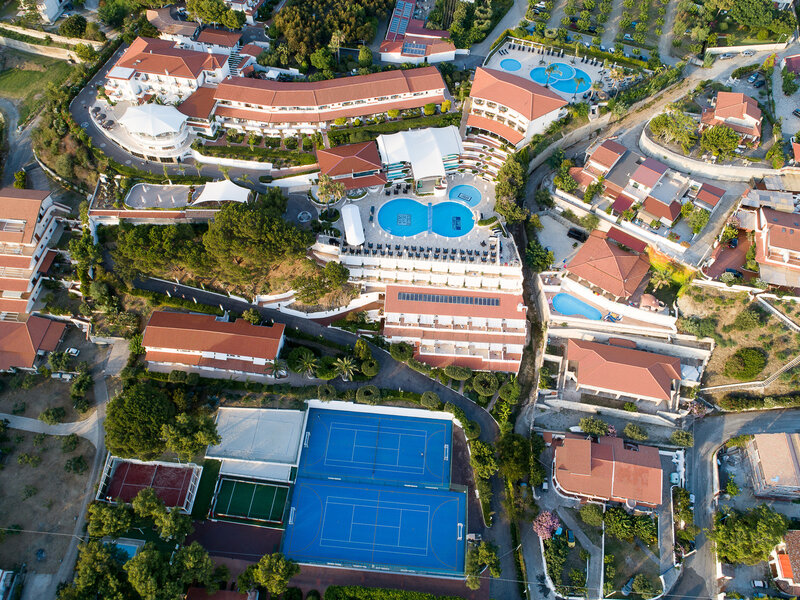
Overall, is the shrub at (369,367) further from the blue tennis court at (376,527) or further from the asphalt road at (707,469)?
the asphalt road at (707,469)

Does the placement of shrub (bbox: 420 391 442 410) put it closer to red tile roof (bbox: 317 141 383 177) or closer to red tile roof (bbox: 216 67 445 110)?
red tile roof (bbox: 317 141 383 177)

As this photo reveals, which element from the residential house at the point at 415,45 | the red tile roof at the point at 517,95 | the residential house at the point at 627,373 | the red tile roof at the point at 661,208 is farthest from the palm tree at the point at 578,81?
the residential house at the point at 627,373

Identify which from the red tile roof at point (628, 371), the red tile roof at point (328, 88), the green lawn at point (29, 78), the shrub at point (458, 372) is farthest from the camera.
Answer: the green lawn at point (29, 78)

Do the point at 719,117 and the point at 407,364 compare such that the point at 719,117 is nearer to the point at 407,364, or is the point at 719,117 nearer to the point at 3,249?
the point at 407,364

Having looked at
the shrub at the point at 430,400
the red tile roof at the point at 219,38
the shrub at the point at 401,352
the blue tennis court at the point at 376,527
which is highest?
the red tile roof at the point at 219,38

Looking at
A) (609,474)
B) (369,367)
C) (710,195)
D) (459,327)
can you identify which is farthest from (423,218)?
(609,474)

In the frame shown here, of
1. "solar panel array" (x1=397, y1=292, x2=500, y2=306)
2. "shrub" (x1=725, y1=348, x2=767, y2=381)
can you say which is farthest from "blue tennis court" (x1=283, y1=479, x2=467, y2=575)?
"shrub" (x1=725, y1=348, x2=767, y2=381)
